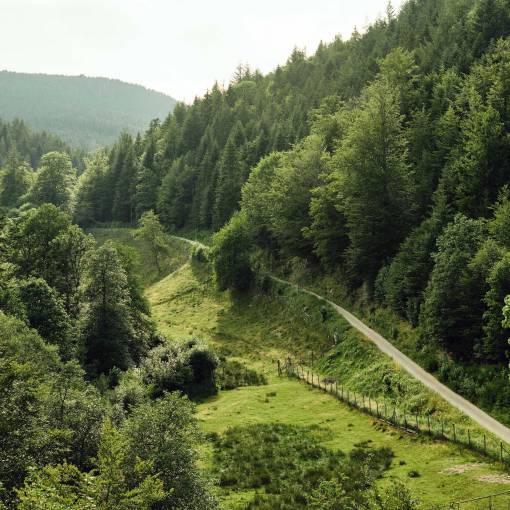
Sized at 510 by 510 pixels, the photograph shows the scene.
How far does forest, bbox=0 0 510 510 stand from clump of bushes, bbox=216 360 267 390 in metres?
0.53

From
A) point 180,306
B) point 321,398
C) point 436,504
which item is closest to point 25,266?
point 180,306

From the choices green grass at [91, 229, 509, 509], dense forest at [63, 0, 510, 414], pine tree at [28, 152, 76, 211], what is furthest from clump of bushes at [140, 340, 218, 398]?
pine tree at [28, 152, 76, 211]

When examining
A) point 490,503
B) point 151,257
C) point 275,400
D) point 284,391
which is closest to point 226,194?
point 151,257

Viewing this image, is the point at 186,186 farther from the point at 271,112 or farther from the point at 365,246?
the point at 365,246

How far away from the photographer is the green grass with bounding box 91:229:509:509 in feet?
94.5

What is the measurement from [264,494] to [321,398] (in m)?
15.9

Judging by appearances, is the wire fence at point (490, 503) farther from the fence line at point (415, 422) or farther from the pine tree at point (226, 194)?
the pine tree at point (226, 194)

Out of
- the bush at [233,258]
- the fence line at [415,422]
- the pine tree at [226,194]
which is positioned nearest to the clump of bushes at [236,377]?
the fence line at [415,422]

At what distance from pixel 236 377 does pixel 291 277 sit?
82.5 ft

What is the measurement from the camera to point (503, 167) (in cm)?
5091

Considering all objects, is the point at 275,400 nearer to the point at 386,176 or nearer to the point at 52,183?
the point at 386,176

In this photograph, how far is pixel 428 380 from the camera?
135 feet

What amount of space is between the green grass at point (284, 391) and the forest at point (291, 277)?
5.78 ft

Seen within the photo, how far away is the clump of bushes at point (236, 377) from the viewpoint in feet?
170
